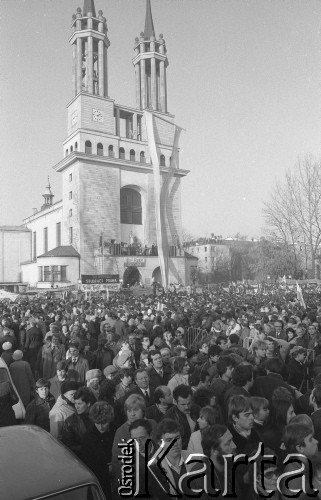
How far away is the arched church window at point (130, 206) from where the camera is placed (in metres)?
50.7

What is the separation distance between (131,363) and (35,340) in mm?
3767

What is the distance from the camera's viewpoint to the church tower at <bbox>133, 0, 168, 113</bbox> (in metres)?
54.1

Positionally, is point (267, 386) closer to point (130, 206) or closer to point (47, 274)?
point (47, 274)

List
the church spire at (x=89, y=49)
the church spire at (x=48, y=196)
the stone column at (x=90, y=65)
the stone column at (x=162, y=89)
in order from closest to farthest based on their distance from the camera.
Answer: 1. the stone column at (x=90, y=65)
2. the church spire at (x=89, y=49)
3. the stone column at (x=162, y=89)
4. the church spire at (x=48, y=196)

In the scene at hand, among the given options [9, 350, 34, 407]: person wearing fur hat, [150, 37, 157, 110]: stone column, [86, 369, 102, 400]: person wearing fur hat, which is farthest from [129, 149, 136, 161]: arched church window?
[86, 369, 102, 400]: person wearing fur hat

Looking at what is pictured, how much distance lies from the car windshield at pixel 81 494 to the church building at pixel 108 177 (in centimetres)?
4053

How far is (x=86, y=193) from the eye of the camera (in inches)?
1822

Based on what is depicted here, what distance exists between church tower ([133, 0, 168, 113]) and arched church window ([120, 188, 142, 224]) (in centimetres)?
1165

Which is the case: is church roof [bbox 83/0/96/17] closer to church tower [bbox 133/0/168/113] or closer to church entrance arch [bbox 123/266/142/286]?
church tower [bbox 133/0/168/113]

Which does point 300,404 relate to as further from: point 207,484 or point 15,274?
point 15,274

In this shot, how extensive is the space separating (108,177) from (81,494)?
46.4 meters

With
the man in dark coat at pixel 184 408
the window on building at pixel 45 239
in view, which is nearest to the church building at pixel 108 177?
the window on building at pixel 45 239

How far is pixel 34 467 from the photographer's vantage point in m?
2.90

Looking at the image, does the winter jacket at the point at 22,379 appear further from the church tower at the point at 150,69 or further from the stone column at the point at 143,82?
the stone column at the point at 143,82
